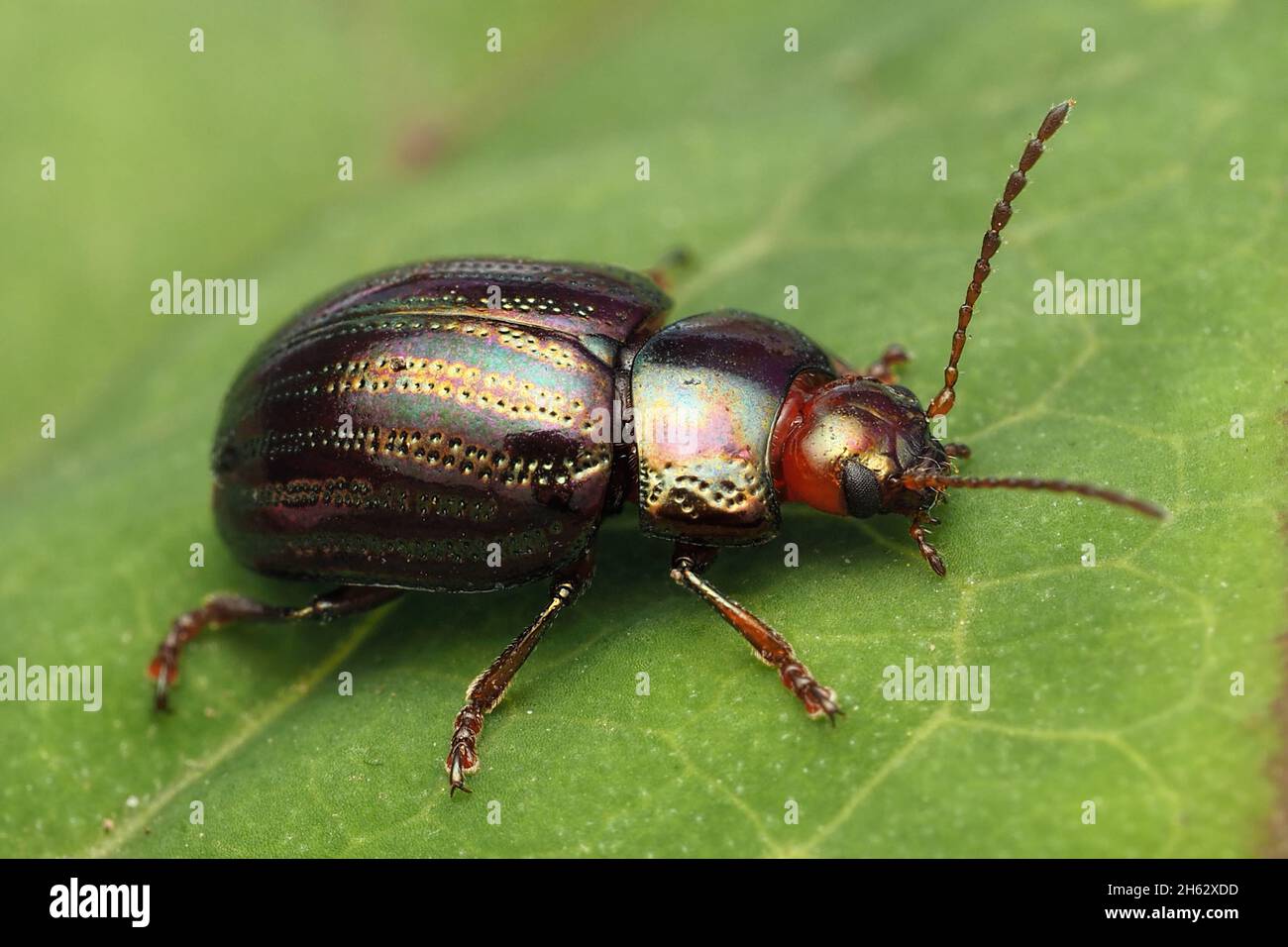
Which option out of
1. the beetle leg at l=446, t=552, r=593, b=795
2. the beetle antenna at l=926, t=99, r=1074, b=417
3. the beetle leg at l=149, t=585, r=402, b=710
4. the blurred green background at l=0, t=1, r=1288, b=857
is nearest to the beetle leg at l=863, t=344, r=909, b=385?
the blurred green background at l=0, t=1, r=1288, b=857

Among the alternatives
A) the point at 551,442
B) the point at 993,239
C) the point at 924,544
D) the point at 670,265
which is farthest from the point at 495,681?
the point at 670,265

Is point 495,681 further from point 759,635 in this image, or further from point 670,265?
point 670,265

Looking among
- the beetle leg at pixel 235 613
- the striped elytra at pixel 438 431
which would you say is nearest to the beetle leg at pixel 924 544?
the striped elytra at pixel 438 431

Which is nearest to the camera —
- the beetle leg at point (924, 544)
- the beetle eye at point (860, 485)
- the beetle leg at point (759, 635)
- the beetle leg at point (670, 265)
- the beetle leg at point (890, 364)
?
the beetle leg at point (759, 635)

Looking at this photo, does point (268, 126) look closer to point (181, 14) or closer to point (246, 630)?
point (181, 14)

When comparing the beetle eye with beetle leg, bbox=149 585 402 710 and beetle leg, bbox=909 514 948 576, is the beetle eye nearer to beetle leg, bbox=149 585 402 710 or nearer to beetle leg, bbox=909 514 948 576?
beetle leg, bbox=909 514 948 576

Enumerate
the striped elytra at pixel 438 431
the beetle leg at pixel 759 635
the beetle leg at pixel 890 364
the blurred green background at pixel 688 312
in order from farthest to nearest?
the beetle leg at pixel 890 364 → the striped elytra at pixel 438 431 → the beetle leg at pixel 759 635 → the blurred green background at pixel 688 312

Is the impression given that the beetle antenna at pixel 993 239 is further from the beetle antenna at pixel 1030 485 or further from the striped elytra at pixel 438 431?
the striped elytra at pixel 438 431

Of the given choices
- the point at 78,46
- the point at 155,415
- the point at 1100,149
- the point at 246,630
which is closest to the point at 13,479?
the point at 155,415
